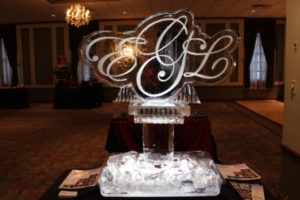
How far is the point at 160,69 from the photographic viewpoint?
5.58 ft

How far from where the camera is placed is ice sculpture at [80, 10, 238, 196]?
1.67m

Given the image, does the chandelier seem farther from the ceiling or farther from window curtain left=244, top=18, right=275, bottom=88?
window curtain left=244, top=18, right=275, bottom=88

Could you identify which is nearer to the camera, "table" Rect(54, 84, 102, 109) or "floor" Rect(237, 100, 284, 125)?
"floor" Rect(237, 100, 284, 125)

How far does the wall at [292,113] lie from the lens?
3133mm

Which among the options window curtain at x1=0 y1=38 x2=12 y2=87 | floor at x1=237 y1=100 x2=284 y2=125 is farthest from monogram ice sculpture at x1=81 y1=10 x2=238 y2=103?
window curtain at x1=0 y1=38 x2=12 y2=87

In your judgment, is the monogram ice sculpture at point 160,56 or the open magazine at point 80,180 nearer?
the monogram ice sculpture at point 160,56

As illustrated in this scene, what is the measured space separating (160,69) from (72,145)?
4770 mm

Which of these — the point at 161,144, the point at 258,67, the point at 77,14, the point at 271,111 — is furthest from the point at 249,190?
the point at 258,67

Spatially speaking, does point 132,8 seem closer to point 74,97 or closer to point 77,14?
point 77,14

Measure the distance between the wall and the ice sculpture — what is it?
1656 mm

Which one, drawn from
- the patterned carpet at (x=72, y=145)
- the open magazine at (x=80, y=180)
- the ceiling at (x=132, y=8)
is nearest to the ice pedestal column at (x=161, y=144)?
the open magazine at (x=80, y=180)

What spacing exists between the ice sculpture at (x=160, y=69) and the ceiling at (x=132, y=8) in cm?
761

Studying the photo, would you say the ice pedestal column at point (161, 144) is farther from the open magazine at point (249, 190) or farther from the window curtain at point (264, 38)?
the window curtain at point (264, 38)

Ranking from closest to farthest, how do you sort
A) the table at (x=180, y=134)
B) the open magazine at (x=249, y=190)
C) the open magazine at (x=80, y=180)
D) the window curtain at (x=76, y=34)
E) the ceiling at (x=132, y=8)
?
the open magazine at (x=249, y=190), the open magazine at (x=80, y=180), the table at (x=180, y=134), the ceiling at (x=132, y=8), the window curtain at (x=76, y=34)
